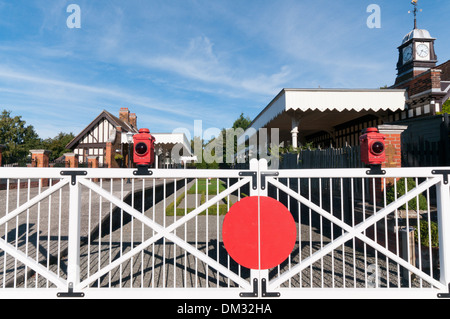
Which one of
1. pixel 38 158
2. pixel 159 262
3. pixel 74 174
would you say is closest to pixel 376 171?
pixel 74 174

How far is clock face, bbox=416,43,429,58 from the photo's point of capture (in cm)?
2185

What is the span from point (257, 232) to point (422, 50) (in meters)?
28.3

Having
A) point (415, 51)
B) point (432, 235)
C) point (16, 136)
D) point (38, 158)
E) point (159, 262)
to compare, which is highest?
point (415, 51)

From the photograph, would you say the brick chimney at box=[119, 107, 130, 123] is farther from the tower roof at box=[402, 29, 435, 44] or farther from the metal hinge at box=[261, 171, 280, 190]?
the metal hinge at box=[261, 171, 280, 190]

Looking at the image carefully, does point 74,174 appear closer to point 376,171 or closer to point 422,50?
point 376,171

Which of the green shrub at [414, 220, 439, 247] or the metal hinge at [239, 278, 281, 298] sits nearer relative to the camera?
the metal hinge at [239, 278, 281, 298]

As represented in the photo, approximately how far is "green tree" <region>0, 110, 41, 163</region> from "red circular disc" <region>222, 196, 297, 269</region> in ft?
175

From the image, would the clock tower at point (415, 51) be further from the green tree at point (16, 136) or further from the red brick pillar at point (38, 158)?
the green tree at point (16, 136)

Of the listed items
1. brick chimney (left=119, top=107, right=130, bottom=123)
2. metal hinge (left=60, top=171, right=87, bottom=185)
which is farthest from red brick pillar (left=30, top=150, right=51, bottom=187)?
brick chimney (left=119, top=107, right=130, bottom=123)

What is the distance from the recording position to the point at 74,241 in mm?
2637

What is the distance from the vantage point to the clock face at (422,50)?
21.9 m

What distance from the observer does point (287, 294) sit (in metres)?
2.59
